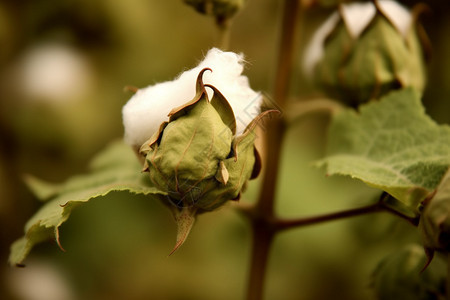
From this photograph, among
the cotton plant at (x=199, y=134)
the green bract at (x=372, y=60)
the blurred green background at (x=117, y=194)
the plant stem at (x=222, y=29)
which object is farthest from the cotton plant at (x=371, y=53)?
the blurred green background at (x=117, y=194)

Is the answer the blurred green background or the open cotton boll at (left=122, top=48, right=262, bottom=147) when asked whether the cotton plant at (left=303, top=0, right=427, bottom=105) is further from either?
the blurred green background

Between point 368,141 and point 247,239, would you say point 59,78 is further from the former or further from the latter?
point 368,141

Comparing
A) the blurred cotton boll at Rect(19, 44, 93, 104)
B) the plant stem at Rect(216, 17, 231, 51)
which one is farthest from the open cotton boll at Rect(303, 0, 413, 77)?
the blurred cotton boll at Rect(19, 44, 93, 104)

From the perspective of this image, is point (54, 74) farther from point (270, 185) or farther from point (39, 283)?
point (270, 185)

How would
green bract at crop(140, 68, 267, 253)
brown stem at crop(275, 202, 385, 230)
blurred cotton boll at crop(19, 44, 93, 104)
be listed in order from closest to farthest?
1. green bract at crop(140, 68, 267, 253)
2. brown stem at crop(275, 202, 385, 230)
3. blurred cotton boll at crop(19, 44, 93, 104)

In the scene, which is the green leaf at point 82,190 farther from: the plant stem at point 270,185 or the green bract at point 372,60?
the green bract at point 372,60

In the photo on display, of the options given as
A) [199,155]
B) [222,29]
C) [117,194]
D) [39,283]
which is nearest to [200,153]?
[199,155]

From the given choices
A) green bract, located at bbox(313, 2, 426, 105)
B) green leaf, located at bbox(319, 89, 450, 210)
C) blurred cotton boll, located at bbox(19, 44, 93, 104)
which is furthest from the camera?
blurred cotton boll, located at bbox(19, 44, 93, 104)

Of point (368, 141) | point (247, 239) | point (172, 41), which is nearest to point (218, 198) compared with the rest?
point (368, 141)
